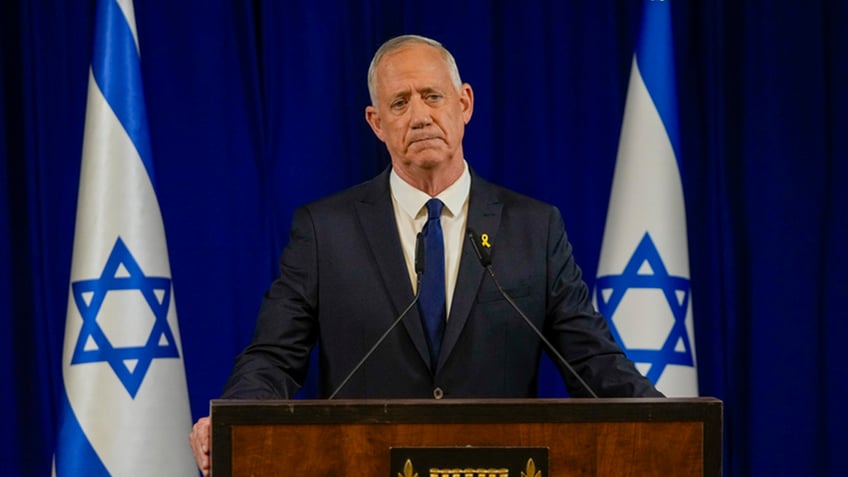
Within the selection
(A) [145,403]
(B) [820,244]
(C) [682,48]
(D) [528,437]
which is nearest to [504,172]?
(C) [682,48]

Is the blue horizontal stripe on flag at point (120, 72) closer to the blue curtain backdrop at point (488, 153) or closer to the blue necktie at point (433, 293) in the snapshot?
the blue curtain backdrop at point (488, 153)

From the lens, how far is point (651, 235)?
356cm

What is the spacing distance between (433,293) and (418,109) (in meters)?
0.43

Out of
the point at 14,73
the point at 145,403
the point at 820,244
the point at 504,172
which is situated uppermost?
the point at 14,73

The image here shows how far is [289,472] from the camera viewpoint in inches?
71.2

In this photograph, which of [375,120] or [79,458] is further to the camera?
[79,458]

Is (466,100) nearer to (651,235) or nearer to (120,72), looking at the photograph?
(651,235)

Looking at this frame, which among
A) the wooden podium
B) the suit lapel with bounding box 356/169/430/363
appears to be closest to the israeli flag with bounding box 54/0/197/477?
the suit lapel with bounding box 356/169/430/363

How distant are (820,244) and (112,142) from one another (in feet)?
7.39

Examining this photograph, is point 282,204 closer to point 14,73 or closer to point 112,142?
point 112,142

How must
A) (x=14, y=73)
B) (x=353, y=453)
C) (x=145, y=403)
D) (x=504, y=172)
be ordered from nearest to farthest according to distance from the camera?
(x=353, y=453) < (x=145, y=403) < (x=14, y=73) < (x=504, y=172)

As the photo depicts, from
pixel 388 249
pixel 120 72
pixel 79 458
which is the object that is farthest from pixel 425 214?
pixel 79 458

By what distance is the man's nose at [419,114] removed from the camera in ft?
8.90

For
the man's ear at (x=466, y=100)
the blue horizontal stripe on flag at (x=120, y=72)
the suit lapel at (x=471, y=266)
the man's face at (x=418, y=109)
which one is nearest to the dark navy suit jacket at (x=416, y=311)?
the suit lapel at (x=471, y=266)
